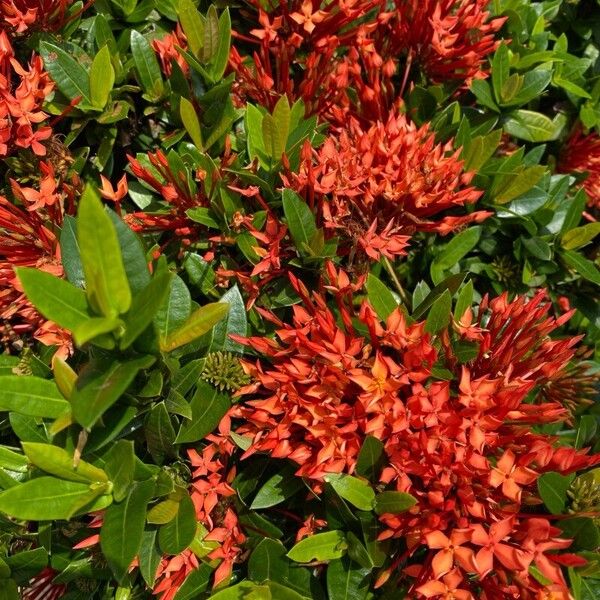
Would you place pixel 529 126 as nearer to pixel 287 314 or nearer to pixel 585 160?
pixel 585 160

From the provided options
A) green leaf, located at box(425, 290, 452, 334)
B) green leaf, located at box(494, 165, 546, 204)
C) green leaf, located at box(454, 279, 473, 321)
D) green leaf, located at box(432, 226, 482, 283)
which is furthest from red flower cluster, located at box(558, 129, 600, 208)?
green leaf, located at box(425, 290, 452, 334)

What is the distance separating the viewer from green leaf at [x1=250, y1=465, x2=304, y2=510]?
1.30 metres

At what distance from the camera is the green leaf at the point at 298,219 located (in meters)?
1.33

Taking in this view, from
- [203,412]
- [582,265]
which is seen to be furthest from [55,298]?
[582,265]

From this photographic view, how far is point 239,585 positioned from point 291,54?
52.7 inches

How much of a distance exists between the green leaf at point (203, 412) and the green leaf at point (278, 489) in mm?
191

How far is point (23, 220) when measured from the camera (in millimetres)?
1430

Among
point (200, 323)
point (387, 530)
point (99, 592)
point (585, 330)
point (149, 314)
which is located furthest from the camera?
point (585, 330)

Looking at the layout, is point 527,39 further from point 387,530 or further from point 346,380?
point 387,530

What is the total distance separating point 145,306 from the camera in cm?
89

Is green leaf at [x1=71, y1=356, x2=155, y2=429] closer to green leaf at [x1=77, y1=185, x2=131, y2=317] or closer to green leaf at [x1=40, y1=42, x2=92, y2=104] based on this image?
green leaf at [x1=77, y1=185, x2=131, y2=317]

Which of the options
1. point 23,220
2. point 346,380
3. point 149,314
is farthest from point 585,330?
point 23,220

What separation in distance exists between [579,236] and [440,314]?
0.67 m

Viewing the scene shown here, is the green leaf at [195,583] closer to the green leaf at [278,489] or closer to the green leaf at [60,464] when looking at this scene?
the green leaf at [278,489]
